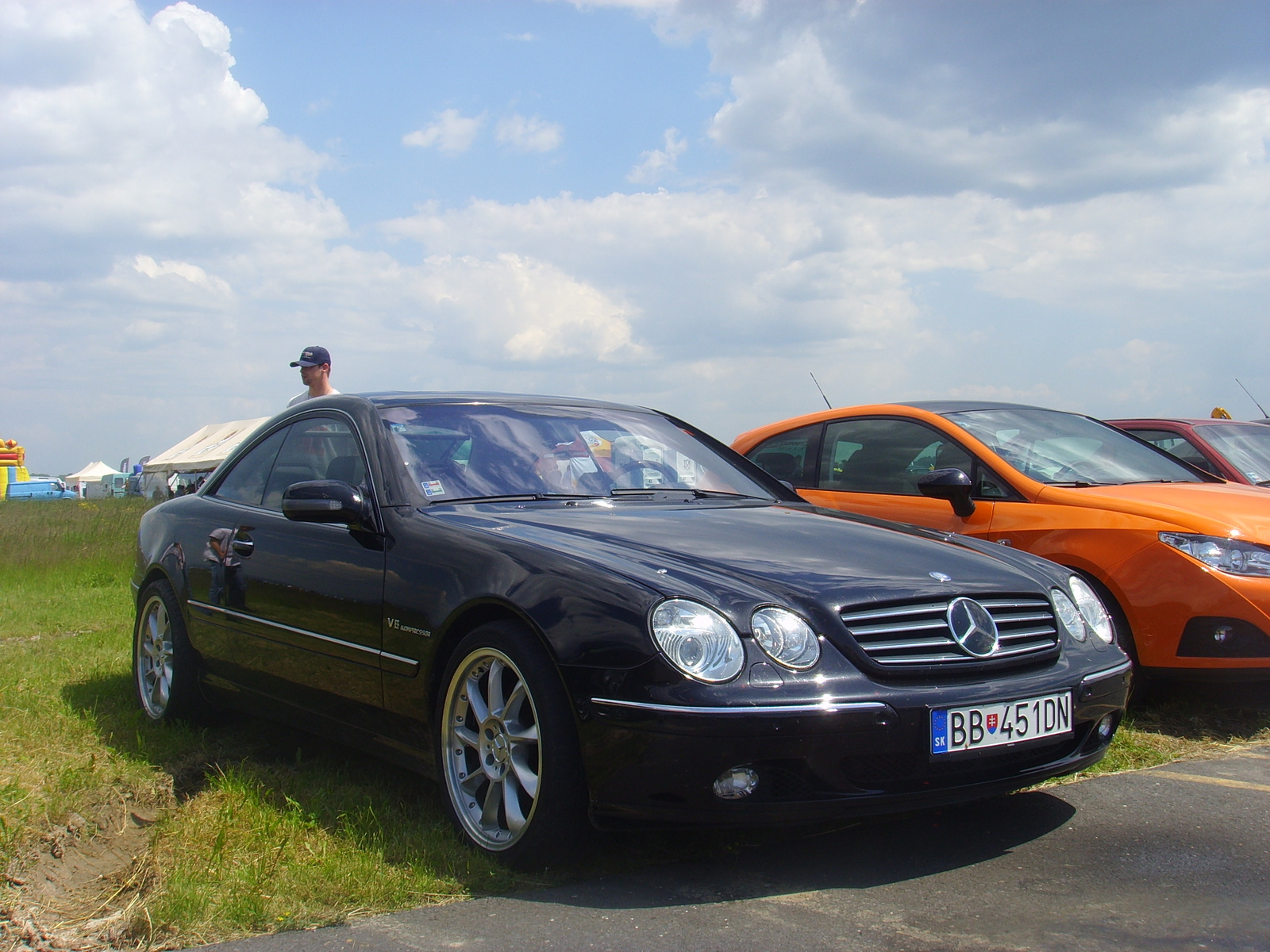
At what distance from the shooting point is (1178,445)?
8938 mm

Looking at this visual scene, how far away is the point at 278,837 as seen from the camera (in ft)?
11.8

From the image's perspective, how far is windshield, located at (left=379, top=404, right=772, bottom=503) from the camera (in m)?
4.25

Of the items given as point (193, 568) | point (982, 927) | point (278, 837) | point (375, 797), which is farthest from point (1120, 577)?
point (193, 568)

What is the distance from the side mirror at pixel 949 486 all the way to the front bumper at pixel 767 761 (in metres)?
2.61

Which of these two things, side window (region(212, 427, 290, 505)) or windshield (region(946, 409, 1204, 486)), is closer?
side window (region(212, 427, 290, 505))

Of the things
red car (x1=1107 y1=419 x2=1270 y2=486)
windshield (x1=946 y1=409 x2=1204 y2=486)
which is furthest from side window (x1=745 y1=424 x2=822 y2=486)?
red car (x1=1107 y1=419 x2=1270 y2=486)

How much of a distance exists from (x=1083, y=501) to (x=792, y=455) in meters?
1.99

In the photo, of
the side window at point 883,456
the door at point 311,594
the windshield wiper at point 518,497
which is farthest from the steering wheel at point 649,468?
the side window at point 883,456

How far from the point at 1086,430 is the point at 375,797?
453 cm

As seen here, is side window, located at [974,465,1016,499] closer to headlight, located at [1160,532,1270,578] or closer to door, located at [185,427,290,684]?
headlight, located at [1160,532,1270,578]

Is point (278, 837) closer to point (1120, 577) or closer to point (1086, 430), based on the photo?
point (1120, 577)

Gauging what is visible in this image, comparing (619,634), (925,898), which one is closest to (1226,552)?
(925,898)

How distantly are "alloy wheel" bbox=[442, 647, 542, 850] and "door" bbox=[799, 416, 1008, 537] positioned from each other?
119 inches

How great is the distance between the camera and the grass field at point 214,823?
3117 mm
